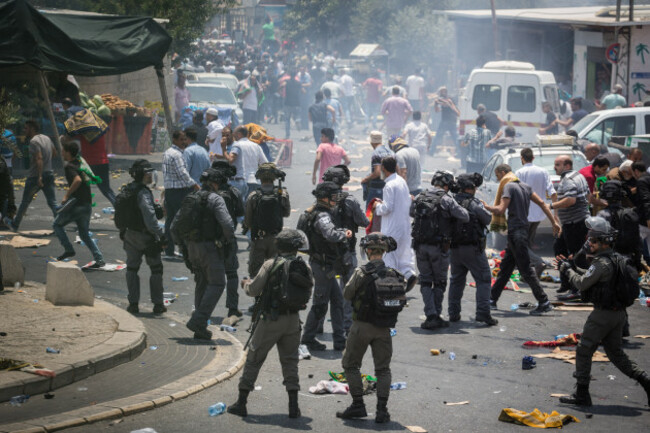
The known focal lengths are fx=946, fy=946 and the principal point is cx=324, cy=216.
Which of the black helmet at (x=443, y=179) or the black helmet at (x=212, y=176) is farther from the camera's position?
the black helmet at (x=443, y=179)

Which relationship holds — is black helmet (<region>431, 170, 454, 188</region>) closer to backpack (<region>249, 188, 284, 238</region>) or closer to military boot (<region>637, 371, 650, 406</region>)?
backpack (<region>249, 188, 284, 238</region>)

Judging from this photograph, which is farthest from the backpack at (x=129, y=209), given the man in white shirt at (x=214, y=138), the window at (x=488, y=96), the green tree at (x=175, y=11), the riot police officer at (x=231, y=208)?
the window at (x=488, y=96)

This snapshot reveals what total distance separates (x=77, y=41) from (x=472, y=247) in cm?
805

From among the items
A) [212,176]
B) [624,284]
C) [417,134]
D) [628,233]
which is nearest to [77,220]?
[212,176]

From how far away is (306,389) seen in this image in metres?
8.45

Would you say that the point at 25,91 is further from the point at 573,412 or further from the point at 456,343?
the point at 573,412

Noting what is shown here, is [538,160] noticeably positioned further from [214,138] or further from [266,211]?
[266,211]

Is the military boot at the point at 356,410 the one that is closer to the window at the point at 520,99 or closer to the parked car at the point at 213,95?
the window at the point at 520,99

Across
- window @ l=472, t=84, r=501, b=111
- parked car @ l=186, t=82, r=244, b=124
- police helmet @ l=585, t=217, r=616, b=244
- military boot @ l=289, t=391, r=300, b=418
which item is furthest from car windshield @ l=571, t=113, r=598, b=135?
military boot @ l=289, t=391, r=300, b=418

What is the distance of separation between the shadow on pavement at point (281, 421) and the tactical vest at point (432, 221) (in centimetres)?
365

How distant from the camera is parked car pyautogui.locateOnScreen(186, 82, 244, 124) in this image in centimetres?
2794

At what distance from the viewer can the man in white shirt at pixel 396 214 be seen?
11.2m

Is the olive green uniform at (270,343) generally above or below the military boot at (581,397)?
above

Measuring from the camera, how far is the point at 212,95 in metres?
28.3
